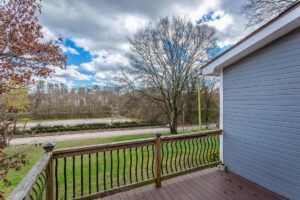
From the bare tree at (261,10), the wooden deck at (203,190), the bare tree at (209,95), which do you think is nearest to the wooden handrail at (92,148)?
the wooden deck at (203,190)

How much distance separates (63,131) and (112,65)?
6045mm

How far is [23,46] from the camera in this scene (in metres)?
2.22

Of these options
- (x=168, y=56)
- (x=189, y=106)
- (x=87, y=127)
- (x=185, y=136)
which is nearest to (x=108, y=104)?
(x=87, y=127)

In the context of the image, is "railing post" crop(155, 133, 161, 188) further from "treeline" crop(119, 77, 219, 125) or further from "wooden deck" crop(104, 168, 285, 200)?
"treeline" crop(119, 77, 219, 125)

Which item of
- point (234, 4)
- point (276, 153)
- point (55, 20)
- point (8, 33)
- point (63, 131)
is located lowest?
point (63, 131)

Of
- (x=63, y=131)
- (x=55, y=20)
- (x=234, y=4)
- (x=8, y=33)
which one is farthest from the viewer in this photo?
(x=63, y=131)

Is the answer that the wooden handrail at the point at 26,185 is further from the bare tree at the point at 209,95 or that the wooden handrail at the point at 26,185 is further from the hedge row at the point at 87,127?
the bare tree at the point at 209,95

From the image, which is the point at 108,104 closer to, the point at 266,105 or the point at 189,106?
the point at 189,106

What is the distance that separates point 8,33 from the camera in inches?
86.8

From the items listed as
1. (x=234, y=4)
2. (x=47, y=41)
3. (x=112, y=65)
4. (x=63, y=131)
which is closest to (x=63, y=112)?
(x=63, y=131)

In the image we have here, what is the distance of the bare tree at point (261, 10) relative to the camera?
656 centimetres

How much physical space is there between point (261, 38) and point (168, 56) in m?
7.28

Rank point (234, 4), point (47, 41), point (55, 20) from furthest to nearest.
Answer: point (234, 4) < point (55, 20) < point (47, 41)

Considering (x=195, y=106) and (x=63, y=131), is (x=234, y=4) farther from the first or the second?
(x=63, y=131)
